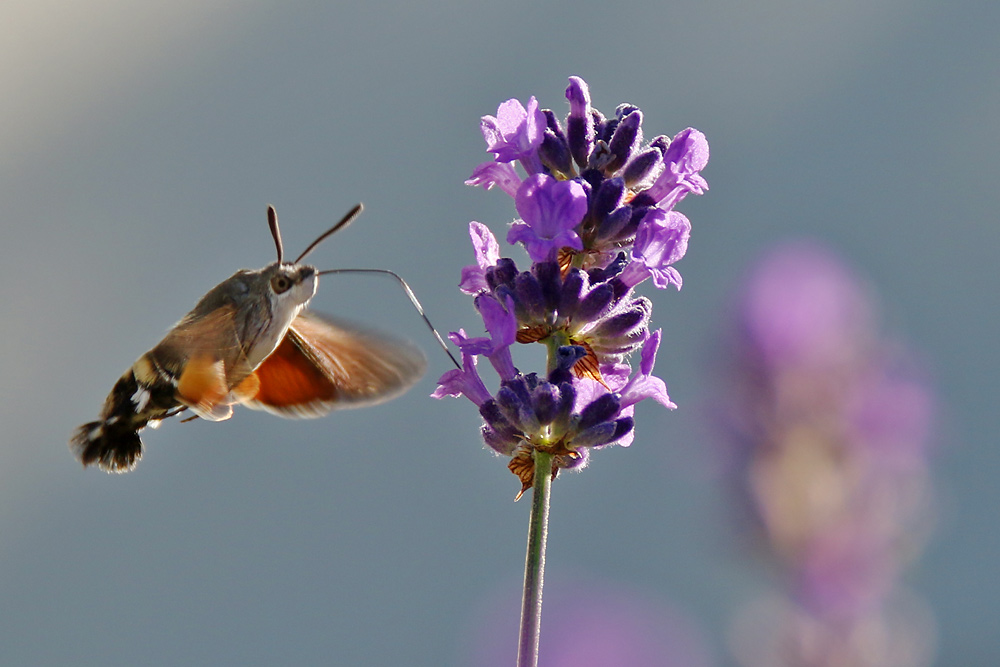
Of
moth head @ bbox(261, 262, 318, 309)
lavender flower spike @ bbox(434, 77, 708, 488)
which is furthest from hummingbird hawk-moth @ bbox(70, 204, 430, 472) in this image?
lavender flower spike @ bbox(434, 77, 708, 488)

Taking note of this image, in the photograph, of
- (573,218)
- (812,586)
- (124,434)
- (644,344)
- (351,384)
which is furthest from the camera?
(812,586)

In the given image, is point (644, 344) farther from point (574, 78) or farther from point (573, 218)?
point (574, 78)

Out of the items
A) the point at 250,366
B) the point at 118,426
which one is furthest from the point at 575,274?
the point at 118,426

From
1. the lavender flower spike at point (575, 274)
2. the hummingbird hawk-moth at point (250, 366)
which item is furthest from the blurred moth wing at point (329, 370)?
the lavender flower spike at point (575, 274)

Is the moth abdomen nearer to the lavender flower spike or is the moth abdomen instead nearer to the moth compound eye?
the moth compound eye

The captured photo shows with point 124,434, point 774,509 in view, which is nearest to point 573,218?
point 124,434

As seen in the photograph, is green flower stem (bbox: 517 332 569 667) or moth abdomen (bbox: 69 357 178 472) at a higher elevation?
moth abdomen (bbox: 69 357 178 472)
